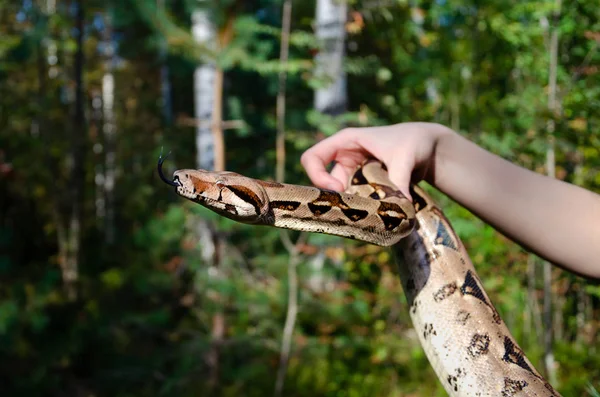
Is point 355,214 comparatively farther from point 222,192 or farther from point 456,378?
point 456,378

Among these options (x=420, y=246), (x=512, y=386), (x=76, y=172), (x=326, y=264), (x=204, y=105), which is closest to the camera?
(x=512, y=386)

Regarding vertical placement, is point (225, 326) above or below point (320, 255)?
below

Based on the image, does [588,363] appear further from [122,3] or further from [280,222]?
[122,3]

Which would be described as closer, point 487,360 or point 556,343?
point 487,360

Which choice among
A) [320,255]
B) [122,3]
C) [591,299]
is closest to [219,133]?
[320,255]

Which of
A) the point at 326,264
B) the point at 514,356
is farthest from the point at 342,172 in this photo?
the point at 326,264

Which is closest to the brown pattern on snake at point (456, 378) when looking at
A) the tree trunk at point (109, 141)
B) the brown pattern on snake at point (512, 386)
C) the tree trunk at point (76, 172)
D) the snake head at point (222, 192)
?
the brown pattern on snake at point (512, 386)

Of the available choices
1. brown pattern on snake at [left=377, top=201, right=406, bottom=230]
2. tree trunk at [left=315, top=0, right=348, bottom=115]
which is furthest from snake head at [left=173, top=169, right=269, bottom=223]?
tree trunk at [left=315, top=0, right=348, bottom=115]

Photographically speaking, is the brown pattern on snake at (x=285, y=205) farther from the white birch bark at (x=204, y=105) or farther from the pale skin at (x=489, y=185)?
the white birch bark at (x=204, y=105)
